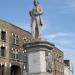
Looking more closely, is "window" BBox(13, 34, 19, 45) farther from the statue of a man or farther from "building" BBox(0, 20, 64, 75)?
the statue of a man

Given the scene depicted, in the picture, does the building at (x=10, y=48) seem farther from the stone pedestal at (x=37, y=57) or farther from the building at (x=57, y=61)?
the stone pedestal at (x=37, y=57)

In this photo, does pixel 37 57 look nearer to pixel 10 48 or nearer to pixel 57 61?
pixel 10 48

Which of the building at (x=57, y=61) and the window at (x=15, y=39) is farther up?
the window at (x=15, y=39)

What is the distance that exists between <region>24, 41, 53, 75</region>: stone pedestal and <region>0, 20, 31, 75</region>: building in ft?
83.1

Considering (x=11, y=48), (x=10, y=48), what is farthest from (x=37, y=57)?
(x=11, y=48)

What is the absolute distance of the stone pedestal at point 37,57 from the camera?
89.7ft

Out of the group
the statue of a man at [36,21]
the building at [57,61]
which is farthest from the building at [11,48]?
the statue of a man at [36,21]

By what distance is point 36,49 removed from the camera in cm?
2766

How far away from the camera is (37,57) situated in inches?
1086

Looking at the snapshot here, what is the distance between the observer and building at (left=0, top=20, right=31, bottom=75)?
181 feet

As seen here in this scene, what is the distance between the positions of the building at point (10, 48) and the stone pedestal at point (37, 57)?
25332 mm

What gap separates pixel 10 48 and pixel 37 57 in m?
30.0

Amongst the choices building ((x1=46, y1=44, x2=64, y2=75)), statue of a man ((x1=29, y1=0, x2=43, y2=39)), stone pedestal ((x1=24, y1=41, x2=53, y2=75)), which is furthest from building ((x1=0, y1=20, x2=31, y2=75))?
stone pedestal ((x1=24, y1=41, x2=53, y2=75))

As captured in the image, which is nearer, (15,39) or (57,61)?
(15,39)
